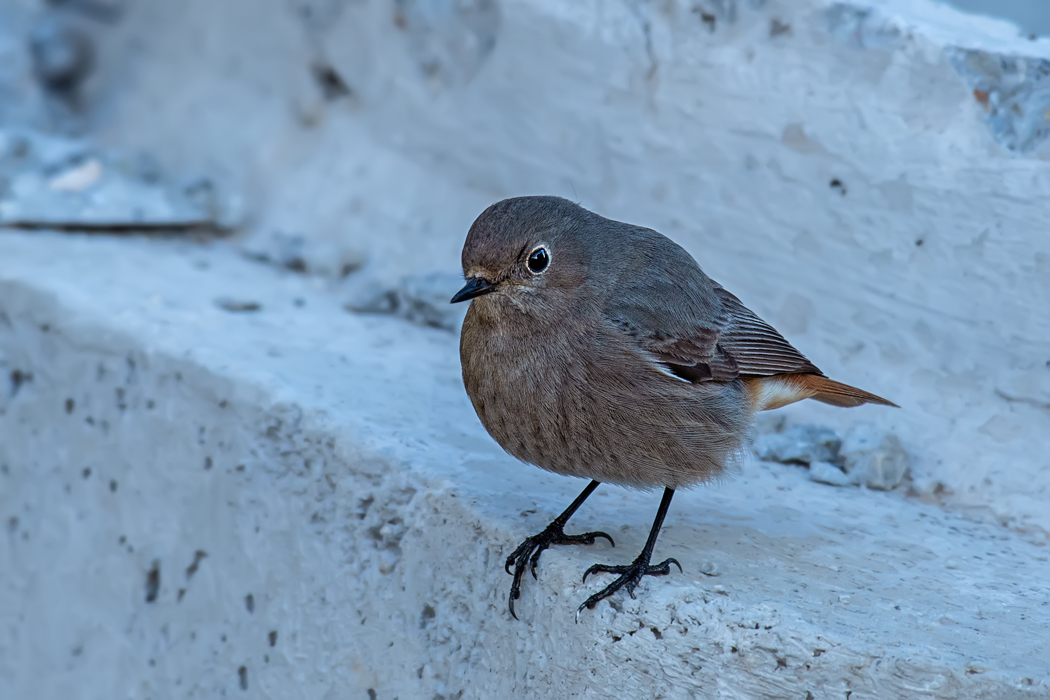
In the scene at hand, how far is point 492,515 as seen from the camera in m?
2.87

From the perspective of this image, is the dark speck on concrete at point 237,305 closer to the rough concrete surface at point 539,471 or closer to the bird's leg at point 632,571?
the rough concrete surface at point 539,471

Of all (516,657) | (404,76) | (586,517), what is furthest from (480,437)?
(404,76)

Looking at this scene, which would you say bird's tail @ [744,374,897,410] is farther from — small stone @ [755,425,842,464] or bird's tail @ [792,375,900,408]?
small stone @ [755,425,842,464]

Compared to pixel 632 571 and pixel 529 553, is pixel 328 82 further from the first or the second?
pixel 632 571

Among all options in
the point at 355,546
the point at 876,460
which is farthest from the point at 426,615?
the point at 876,460

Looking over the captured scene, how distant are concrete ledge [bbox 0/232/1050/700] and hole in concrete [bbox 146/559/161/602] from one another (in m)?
0.01

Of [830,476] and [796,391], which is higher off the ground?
[796,391]

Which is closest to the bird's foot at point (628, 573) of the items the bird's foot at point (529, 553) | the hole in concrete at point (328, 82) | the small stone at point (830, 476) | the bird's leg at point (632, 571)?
the bird's leg at point (632, 571)

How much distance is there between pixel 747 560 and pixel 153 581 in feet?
6.31

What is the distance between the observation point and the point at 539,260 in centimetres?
281

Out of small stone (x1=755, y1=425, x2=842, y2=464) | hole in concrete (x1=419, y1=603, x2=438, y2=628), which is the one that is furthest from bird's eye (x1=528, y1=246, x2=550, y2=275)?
small stone (x1=755, y1=425, x2=842, y2=464)

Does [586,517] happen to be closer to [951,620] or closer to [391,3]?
[951,620]

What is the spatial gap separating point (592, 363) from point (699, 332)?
38 centimetres

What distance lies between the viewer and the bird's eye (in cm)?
279
